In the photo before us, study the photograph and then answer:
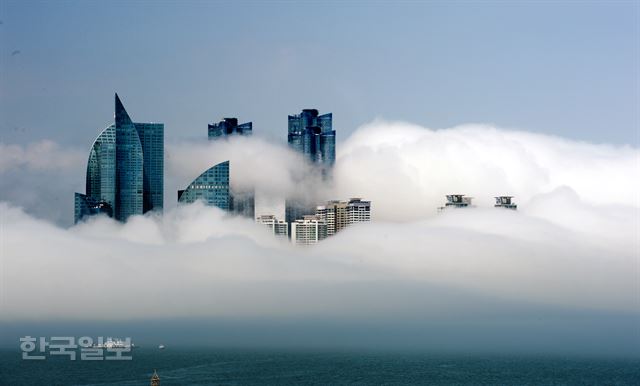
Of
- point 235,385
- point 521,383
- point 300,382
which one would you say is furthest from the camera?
point 521,383

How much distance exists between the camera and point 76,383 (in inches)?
6718

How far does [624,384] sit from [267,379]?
212 ft

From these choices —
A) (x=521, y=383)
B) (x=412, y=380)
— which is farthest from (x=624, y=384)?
(x=412, y=380)

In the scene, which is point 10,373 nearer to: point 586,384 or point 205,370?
point 205,370

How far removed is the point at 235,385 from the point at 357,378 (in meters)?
31.7

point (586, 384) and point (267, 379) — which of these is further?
point (586, 384)

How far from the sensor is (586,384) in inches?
7741

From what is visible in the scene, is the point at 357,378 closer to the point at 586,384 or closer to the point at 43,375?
the point at 586,384

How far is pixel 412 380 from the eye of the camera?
7564 inches

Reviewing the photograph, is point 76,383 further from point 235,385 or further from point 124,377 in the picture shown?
point 235,385

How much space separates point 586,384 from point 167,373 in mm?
72960

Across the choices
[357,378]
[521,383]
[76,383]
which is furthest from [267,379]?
[521,383]

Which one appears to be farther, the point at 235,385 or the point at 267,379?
the point at 267,379

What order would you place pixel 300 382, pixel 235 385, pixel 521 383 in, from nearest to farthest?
pixel 235 385
pixel 300 382
pixel 521 383
